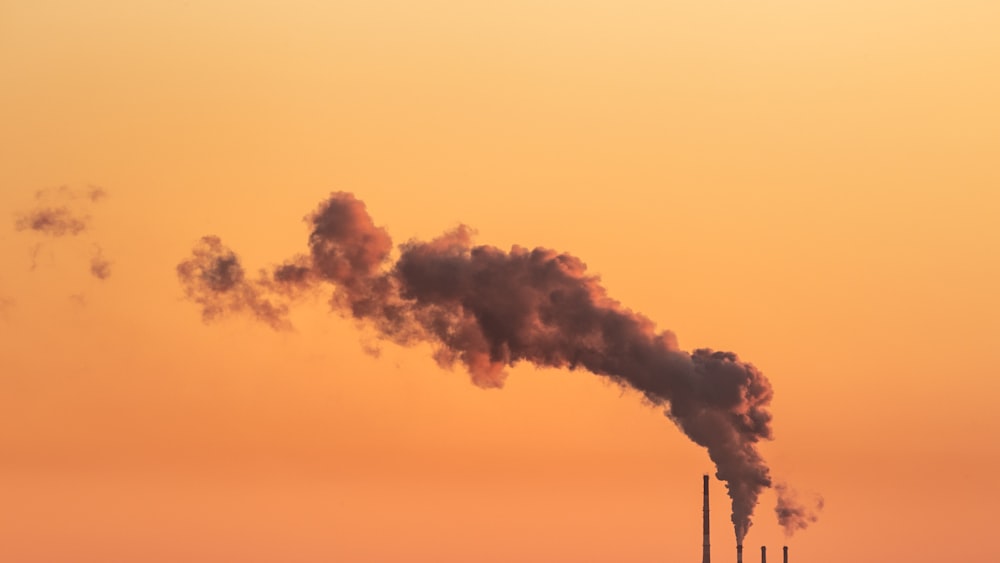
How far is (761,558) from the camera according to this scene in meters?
146

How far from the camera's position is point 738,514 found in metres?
130

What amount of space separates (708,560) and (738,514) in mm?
4646

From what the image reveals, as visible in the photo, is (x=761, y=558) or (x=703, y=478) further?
(x=761, y=558)

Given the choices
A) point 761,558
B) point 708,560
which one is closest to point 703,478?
point 708,560

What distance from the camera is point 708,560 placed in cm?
13325

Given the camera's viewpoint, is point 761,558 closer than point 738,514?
No

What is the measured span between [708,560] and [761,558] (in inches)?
542

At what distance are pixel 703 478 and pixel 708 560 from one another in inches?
164

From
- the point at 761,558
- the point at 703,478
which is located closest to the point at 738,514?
the point at 703,478

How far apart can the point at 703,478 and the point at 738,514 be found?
169 inches

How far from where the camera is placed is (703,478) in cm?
13338

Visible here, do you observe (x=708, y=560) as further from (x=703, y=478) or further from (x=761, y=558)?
(x=761, y=558)

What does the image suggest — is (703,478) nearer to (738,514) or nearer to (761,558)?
(738,514)
